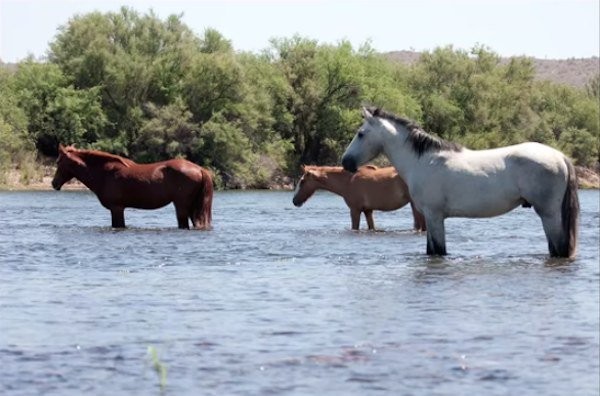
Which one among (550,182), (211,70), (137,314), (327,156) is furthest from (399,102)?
(137,314)

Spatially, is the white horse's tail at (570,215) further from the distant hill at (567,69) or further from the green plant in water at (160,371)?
the distant hill at (567,69)

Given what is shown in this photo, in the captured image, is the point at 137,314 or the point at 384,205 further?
the point at 384,205

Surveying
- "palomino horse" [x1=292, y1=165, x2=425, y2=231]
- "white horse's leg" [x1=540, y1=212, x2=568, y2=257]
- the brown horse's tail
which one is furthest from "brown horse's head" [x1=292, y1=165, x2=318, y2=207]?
"white horse's leg" [x1=540, y1=212, x2=568, y2=257]

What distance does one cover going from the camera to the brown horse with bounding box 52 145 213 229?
23.5 meters

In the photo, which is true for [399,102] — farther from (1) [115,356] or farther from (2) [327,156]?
(1) [115,356]

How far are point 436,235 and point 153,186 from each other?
27.2 ft

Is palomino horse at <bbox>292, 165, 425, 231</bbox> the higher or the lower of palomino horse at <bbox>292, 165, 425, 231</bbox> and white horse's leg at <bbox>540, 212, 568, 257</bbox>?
the higher

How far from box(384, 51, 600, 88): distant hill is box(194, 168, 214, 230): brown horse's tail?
135008mm

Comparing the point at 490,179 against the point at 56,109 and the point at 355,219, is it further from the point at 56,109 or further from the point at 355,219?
the point at 56,109

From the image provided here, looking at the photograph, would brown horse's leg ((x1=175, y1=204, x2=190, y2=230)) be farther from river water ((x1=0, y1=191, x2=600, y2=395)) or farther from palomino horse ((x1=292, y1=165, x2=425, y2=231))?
river water ((x1=0, y1=191, x2=600, y2=395))

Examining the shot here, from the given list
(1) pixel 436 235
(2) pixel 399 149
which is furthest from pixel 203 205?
(1) pixel 436 235

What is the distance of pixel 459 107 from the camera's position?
80.8 metres

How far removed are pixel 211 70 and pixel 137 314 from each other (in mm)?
56435

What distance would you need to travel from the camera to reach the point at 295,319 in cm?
1097
